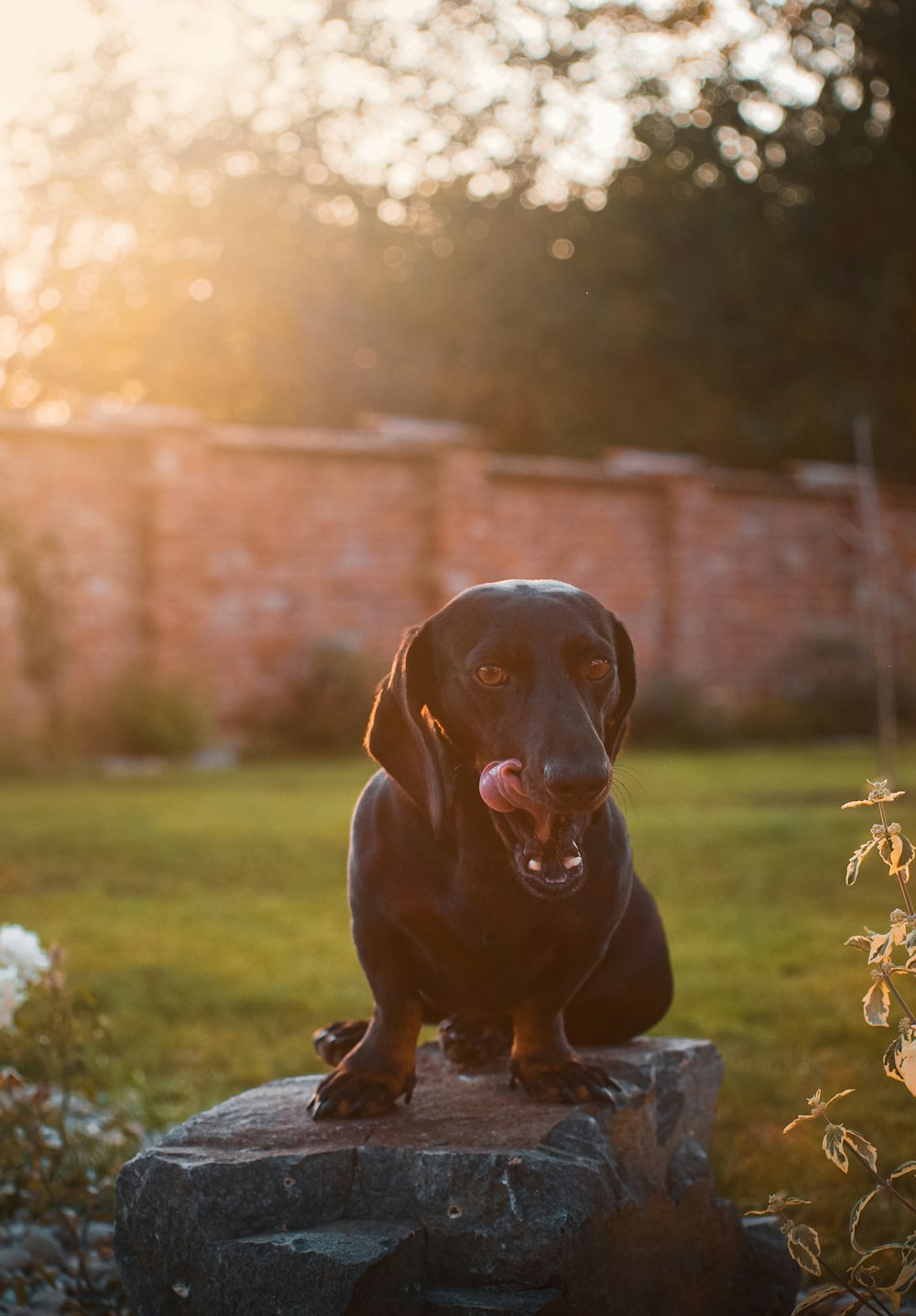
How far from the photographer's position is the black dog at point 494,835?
6.94 feet

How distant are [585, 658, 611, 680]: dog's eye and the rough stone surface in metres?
0.79

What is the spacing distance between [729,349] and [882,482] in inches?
233

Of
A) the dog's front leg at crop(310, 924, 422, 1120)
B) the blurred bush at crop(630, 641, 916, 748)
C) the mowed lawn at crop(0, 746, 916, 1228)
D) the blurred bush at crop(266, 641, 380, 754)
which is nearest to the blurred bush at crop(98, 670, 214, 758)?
the blurred bush at crop(266, 641, 380, 754)

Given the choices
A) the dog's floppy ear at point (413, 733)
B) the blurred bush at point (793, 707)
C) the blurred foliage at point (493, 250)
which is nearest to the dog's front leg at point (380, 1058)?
the dog's floppy ear at point (413, 733)

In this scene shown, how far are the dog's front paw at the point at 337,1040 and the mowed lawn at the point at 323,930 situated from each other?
841mm

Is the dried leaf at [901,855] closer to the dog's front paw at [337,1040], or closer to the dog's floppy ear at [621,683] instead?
the dog's floppy ear at [621,683]

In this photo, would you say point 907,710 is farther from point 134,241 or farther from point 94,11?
point 94,11

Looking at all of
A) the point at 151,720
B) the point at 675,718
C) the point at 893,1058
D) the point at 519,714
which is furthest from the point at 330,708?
the point at 893,1058

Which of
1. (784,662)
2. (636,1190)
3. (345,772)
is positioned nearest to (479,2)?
(784,662)

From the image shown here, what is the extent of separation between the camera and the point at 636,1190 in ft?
8.07

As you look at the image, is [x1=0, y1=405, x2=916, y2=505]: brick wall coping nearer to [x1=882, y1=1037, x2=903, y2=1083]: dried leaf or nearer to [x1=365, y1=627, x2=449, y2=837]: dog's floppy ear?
[x1=365, y1=627, x2=449, y2=837]: dog's floppy ear

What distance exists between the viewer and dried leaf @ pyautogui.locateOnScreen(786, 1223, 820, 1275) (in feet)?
6.68

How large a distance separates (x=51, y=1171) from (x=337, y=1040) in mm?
734

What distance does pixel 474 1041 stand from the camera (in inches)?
113
